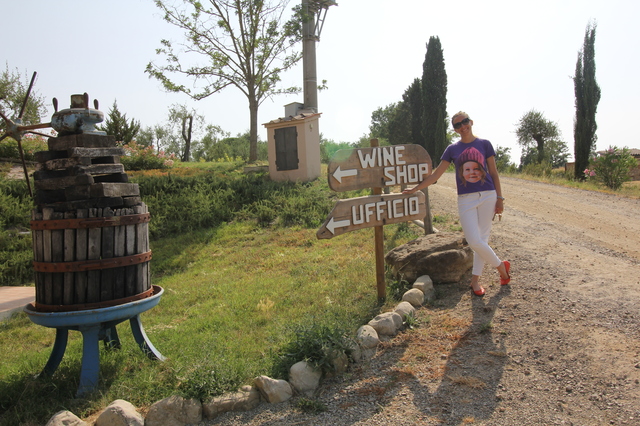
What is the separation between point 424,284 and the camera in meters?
5.30

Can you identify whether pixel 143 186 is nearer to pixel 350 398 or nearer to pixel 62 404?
pixel 62 404

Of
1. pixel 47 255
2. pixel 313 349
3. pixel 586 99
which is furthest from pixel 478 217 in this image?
pixel 586 99

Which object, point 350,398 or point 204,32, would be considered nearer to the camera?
point 350,398

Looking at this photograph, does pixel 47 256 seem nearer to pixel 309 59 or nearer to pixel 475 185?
pixel 475 185

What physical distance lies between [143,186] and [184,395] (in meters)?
9.98

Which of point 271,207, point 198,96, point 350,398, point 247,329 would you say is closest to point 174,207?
point 271,207

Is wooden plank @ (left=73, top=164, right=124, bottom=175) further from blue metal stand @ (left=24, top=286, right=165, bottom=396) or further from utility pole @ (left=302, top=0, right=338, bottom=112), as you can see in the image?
utility pole @ (left=302, top=0, right=338, bottom=112)

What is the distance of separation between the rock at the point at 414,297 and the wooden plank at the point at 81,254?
321 cm

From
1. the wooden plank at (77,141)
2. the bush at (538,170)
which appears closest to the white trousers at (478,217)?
the wooden plank at (77,141)

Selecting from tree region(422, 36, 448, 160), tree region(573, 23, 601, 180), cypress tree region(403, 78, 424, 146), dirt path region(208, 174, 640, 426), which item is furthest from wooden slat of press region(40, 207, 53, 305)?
cypress tree region(403, 78, 424, 146)

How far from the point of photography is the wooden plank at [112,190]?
3.67 meters

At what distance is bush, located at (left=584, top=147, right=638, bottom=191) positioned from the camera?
59.9 feet

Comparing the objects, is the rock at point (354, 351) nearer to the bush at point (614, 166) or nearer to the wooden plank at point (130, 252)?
the wooden plank at point (130, 252)

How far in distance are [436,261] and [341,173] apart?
170cm
